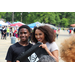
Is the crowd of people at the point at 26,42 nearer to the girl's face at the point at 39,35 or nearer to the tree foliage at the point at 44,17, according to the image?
the girl's face at the point at 39,35

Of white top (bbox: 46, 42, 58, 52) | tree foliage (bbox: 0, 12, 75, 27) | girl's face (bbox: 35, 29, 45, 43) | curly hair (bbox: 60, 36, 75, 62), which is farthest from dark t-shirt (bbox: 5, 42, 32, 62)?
tree foliage (bbox: 0, 12, 75, 27)

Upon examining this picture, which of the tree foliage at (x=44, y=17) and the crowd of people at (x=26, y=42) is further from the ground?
the tree foliage at (x=44, y=17)

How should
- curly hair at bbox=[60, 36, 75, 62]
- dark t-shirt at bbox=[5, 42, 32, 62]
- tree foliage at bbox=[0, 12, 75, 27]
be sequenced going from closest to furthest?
curly hair at bbox=[60, 36, 75, 62] < dark t-shirt at bbox=[5, 42, 32, 62] < tree foliage at bbox=[0, 12, 75, 27]

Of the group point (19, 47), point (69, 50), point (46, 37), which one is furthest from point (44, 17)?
point (69, 50)

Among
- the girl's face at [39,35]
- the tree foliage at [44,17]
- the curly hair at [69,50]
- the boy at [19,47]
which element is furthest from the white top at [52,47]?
the tree foliage at [44,17]

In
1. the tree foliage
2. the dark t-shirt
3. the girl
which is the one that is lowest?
the dark t-shirt

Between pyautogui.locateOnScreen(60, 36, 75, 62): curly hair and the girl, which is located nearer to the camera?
pyautogui.locateOnScreen(60, 36, 75, 62): curly hair

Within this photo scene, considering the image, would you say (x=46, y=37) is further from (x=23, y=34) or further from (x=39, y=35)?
(x=23, y=34)

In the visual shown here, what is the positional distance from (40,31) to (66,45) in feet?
2.60

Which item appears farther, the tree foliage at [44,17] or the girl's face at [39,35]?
the tree foliage at [44,17]

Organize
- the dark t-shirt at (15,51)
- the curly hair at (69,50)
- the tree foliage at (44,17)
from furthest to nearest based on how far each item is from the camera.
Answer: the tree foliage at (44,17) < the dark t-shirt at (15,51) < the curly hair at (69,50)

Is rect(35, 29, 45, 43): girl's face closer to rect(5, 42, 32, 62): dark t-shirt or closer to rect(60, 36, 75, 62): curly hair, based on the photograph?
rect(5, 42, 32, 62): dark t-shirt

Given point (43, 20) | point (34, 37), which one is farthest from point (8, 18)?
point (34, 37)

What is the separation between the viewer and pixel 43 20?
48.2 meters
